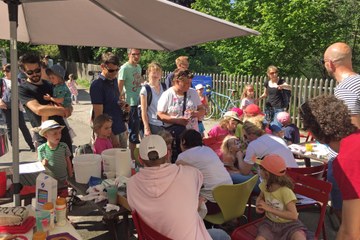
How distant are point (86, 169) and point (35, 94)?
117 cm

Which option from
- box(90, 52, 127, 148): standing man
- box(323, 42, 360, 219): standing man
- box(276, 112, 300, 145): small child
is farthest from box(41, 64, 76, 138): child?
box(276, 112, 300, 145): small child

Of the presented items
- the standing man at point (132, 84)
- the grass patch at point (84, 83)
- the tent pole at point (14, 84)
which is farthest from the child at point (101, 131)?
the grass patch at point (84, 83)

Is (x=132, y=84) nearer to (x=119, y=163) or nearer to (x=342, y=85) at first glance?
(x=119, y=163)

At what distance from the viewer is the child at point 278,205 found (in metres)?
2.75

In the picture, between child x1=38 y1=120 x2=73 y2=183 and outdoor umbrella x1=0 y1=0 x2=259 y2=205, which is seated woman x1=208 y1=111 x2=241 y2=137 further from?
child x1=38 y1=120 x2=73 y2=183

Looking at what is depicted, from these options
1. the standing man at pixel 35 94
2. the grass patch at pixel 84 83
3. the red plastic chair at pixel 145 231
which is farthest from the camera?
the grass patch at pixel 84 83

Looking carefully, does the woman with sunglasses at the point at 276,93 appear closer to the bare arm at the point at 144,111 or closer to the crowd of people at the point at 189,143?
the crowd of people at the point at 189,143

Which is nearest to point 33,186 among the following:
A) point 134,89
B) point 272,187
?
point 272,187

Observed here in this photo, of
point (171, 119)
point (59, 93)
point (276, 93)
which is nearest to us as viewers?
point (59, 93)

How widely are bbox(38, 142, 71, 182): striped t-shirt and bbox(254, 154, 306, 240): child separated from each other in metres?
2.05

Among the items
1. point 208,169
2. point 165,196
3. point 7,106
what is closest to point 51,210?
point 165,196

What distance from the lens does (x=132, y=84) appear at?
18.2 feet

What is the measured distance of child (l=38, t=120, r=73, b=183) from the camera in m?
3.48

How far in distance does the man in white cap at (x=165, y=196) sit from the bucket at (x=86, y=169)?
102 cm
